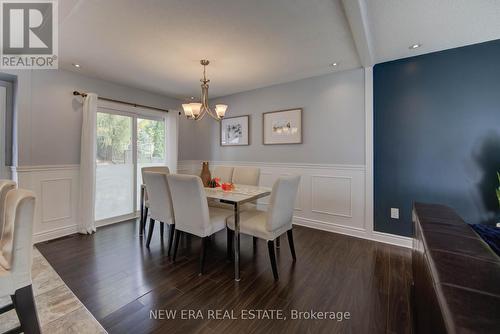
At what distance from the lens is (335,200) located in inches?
124

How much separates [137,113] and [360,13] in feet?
11.7

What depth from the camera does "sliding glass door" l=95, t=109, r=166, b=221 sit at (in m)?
3.39

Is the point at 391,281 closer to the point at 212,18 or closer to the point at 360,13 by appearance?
the point at 360,13

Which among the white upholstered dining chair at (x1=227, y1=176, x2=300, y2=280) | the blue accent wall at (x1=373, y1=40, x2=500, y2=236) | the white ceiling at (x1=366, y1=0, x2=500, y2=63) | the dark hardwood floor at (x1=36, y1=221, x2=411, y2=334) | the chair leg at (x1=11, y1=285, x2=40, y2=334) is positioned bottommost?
the dark hardwood floor at (x1=36, y1=221, x2=411, y2=334)

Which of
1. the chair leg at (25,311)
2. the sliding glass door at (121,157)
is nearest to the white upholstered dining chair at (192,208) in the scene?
the chair leg at (25,311)

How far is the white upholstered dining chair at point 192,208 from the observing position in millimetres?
1918

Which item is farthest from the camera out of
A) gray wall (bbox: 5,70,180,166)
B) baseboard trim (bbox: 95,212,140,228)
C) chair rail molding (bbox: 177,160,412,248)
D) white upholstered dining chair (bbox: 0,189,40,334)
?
baseboard trim (bbox: 95,212,140,228)

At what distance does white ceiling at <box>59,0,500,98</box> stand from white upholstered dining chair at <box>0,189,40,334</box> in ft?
5.30

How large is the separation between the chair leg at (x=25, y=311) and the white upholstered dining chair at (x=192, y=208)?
1.11 meters

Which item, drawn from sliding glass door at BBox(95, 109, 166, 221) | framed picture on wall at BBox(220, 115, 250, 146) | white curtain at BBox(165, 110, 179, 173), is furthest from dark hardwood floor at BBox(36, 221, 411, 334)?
framed picture on wall at BBox(220, 115, 250, 146)

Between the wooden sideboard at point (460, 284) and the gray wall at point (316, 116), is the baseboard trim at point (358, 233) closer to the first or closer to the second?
the gray wall at point (316, 116)

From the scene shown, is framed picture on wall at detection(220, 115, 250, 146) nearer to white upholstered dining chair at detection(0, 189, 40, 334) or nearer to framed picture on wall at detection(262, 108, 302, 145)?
framed picture on wall at detection(262, 108, 302, 145)

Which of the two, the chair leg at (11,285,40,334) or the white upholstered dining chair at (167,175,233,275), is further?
the white upholstered dining chair at (167,175,233,275)

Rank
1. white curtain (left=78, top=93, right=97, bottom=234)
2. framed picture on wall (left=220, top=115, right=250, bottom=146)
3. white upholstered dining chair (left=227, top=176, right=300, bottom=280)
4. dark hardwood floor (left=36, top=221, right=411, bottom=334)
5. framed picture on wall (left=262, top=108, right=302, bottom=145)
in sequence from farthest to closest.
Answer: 1. framed picture on wall (left=220, top=115, right=250, bottom=146)
2. framed picture on wall (left=262, top=108, right=302, bottom=145)
3. white curtain (left=78, top=93, right=97, bottom=234)
4. white upholstered dining chair (left=227, top=176, right=300, bottom=280)
5. dark hardwood floor (left=36, top=221, right=411, bottom=334)
